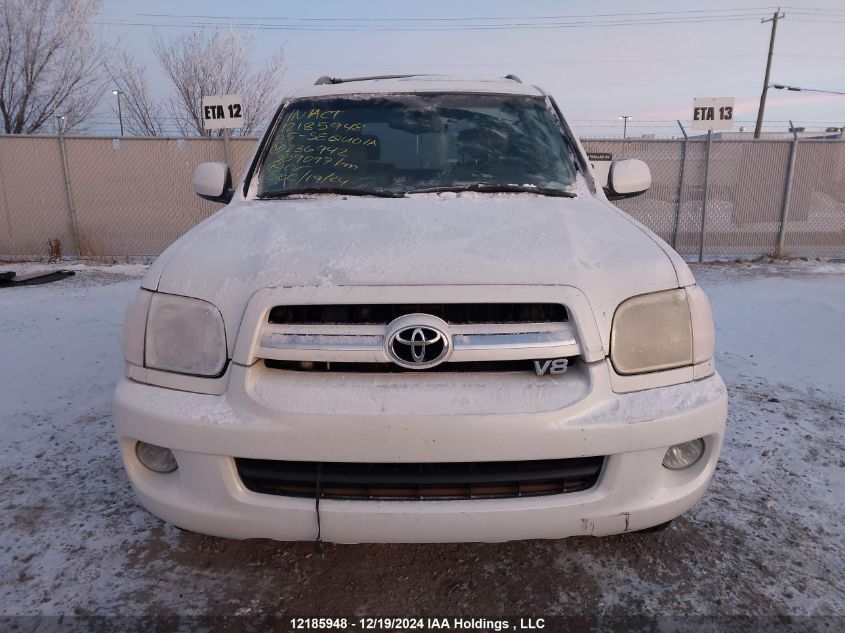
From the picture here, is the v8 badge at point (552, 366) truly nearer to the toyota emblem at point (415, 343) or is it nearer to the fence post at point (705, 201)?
the toyota emblem at point (415, 343)

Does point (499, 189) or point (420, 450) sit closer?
point (420, 450)

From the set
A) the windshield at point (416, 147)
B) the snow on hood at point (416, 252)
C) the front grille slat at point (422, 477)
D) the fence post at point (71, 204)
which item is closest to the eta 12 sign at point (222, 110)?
the fence post at point (71, 204)

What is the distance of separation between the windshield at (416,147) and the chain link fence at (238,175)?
771 centimetres

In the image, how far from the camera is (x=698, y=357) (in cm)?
193

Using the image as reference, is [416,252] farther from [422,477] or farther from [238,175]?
[238,175]

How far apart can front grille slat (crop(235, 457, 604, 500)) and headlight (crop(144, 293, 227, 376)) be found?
33 centimetres

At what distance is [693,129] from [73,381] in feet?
30.0

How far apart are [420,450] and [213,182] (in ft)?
6.90

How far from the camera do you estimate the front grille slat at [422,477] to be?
1731 mm

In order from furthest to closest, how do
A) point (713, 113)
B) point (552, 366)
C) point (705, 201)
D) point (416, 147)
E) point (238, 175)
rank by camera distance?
point (705, 201), point (238, 175), point (713, 113), point (416, 147), point (552, 366)

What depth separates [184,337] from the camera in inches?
74.0

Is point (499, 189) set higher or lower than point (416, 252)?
higher

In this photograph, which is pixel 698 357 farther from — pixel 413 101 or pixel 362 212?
pixel 413 101

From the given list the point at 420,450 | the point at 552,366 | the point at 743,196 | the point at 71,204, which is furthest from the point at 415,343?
the point at 743,196
